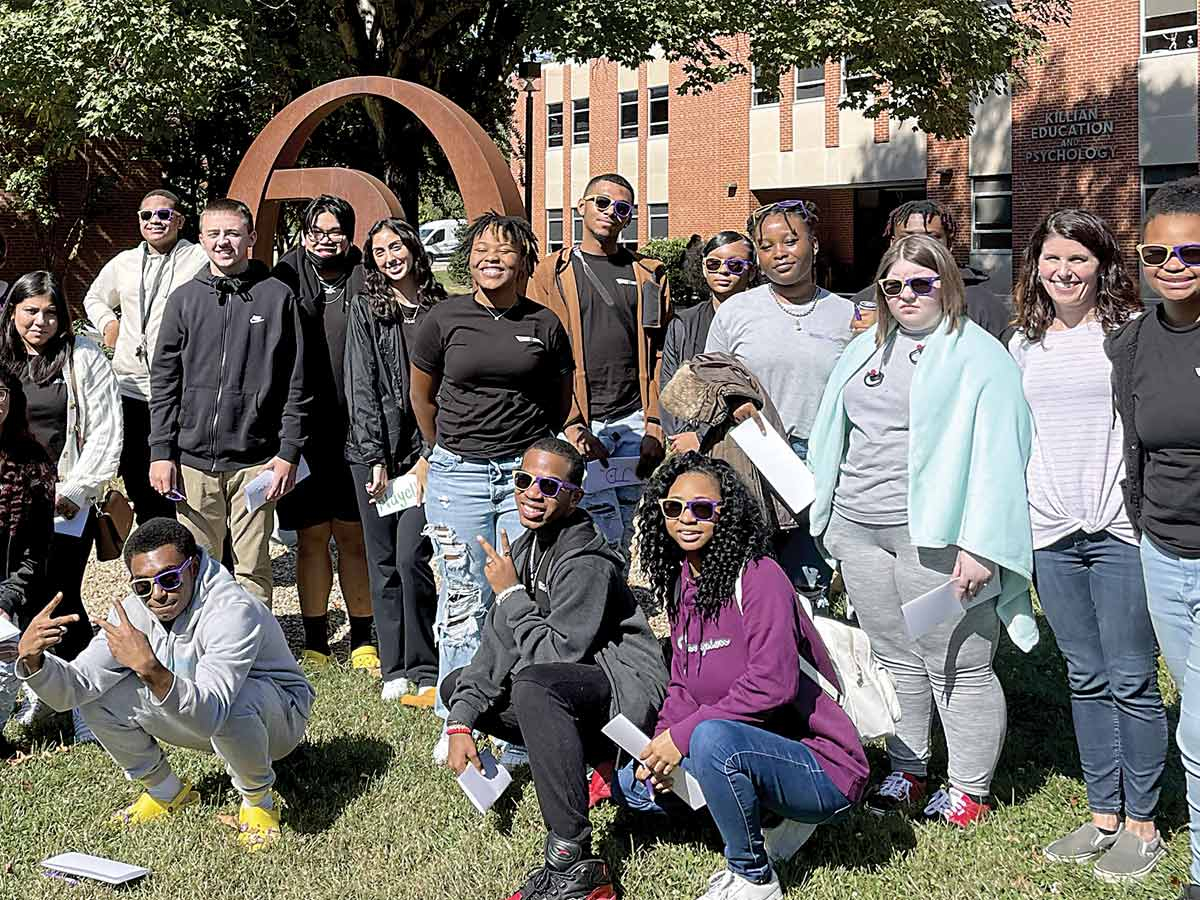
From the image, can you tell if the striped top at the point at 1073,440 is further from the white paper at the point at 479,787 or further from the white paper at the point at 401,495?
the white paper at the point at 401,495

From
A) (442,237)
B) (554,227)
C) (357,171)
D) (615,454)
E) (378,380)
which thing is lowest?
(615,454)

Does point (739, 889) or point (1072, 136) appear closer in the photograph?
point (739, 889)

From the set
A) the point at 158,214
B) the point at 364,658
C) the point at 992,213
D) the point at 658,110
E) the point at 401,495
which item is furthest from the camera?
the point at 658,110

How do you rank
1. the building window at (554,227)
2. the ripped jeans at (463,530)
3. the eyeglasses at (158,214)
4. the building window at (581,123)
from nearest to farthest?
the ripped jeans at (463,530), the eyeglasses at (158,214), the building window at (581,123), the building window at (554,227)

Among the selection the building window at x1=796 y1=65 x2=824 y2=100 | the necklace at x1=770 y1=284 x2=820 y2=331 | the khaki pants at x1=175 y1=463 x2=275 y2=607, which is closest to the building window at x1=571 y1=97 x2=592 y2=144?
the building window at x1=796 y1=65 x2=824 y2=100

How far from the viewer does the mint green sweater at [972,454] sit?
3889mm

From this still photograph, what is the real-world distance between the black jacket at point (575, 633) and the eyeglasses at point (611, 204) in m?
1.92

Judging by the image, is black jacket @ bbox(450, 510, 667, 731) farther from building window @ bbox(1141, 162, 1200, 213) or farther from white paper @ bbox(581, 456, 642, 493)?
building window @ bbox(1141, 162, 1200, 213)

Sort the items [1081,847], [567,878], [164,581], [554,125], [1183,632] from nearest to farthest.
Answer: [1183,632]
[567,878]
[1081,847]
[164,581]
[554,125]

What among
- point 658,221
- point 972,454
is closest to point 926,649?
point 972,454

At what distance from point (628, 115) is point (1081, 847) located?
1445 inches

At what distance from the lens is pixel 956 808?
425 centimetres

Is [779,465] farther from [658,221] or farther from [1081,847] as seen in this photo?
[658,221]

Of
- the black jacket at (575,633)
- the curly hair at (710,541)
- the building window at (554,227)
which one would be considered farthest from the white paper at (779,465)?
the building window at (554,227)
